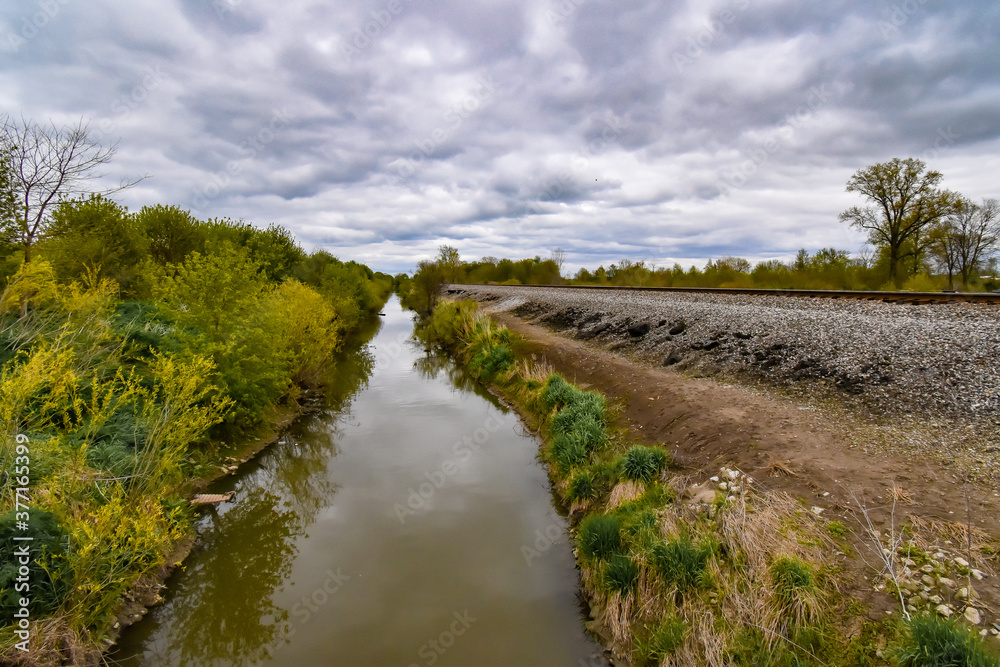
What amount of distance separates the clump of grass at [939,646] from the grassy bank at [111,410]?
23.8 ft

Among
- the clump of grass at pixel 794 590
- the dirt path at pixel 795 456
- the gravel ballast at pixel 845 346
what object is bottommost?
the clump of grass at pixel 794 590

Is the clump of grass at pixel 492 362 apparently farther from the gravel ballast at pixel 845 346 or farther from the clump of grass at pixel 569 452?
the clump of grass at pixel 569 452

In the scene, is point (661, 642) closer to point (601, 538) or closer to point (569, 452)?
point (601, 538)

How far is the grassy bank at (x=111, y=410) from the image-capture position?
4.71 meters

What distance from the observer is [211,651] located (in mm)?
5656

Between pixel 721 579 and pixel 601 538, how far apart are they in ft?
6.03

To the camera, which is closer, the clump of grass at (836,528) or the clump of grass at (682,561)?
the clump of grass at (836,528)

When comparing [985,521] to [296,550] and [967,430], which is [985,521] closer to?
[967,430]

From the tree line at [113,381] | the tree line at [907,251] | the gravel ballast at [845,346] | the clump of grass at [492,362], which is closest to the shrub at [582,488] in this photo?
the gravel ballast at [845,346]

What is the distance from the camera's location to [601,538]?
20.9 ft

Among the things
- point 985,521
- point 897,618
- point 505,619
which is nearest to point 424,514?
point 505,619

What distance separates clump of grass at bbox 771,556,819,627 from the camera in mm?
4125

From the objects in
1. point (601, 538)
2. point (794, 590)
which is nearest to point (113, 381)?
point (601, 538)

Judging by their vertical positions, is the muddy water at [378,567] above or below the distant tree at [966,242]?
below
